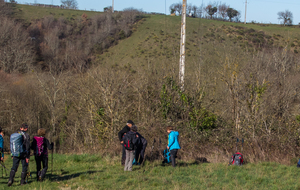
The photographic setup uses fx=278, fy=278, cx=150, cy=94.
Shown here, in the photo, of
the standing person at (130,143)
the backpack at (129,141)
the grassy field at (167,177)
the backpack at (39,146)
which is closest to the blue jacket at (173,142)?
the grassy field at (167,177)

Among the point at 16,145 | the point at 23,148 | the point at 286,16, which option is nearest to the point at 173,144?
the point at 23,148

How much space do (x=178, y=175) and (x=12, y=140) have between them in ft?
15.3

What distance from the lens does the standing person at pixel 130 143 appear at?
332 inches

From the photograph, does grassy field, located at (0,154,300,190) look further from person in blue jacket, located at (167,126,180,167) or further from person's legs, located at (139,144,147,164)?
person in blue jacket, located at (167,126,180,167)

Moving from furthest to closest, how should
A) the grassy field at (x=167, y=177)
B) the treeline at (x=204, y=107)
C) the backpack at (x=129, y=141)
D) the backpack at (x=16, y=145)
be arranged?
1. the treeline at (x=204, y=107)
2. the backpack at (x=129, y=141)
3. the backpack at (x=16, y=145)
4. the grassy field at (x=167, y=177)

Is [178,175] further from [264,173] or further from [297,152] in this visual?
[297,152]

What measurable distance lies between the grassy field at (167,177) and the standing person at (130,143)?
324 millimetres

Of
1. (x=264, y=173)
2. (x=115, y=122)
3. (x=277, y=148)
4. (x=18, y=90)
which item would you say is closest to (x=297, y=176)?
(x=264, y=173)

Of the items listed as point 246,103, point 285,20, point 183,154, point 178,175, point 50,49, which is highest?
point 285,20

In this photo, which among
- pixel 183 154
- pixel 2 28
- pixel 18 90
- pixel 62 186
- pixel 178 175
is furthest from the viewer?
pixel 2 28

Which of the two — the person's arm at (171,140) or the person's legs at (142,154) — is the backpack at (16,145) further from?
the person's arm at (171,140)

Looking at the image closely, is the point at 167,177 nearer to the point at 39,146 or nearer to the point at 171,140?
the point at 171,140

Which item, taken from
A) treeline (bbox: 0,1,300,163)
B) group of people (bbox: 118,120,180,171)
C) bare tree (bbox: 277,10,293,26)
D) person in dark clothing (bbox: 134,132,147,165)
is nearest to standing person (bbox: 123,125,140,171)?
group of people (bbox: 118,120,180,171)

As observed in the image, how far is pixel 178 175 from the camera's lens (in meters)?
8.12
